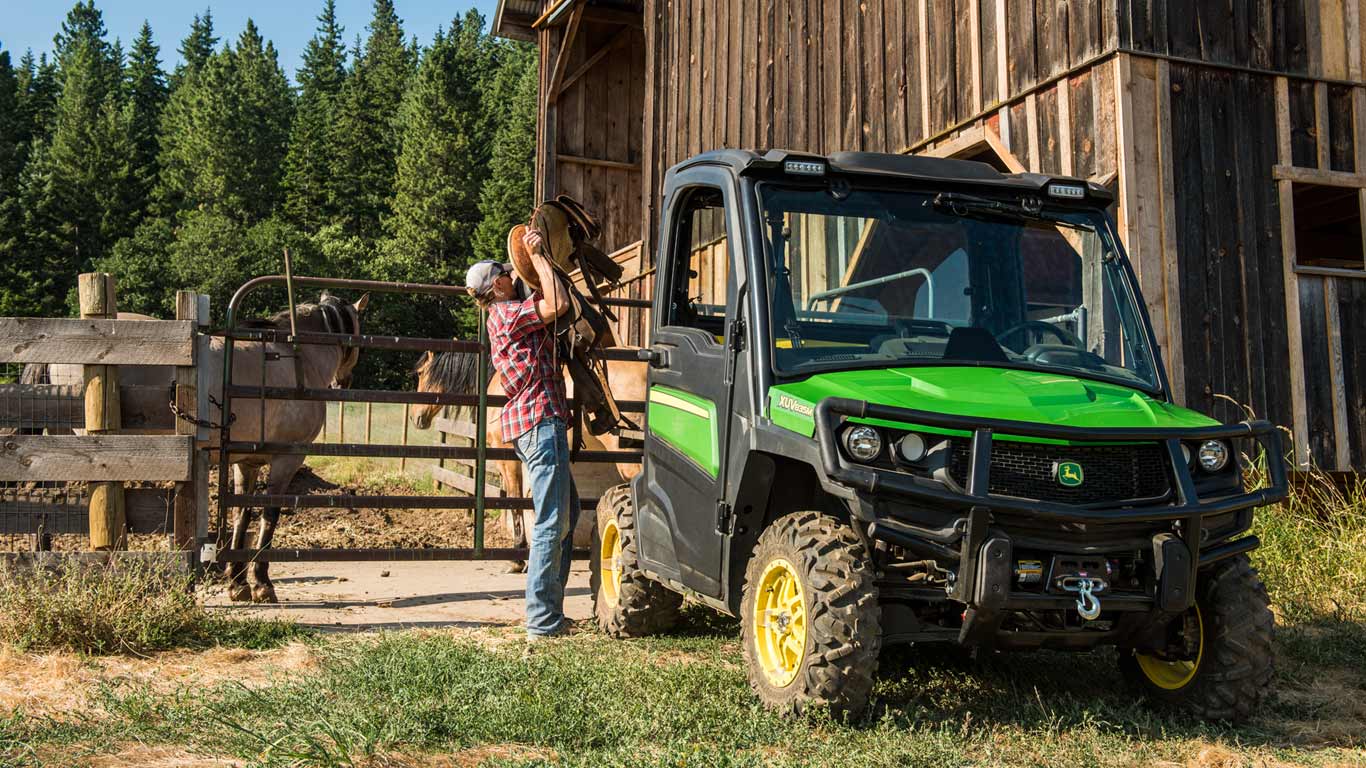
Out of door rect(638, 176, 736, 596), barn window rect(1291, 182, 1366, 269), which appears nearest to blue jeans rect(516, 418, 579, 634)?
door rect(638, 176, 736, 596)

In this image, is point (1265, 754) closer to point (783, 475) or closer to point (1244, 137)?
point (783, 475)

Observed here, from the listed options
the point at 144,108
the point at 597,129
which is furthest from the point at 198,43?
the point at 597,129

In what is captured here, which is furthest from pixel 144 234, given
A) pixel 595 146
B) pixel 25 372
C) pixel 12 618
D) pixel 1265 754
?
pixel 1265 754

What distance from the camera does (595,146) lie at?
21469 millimetres

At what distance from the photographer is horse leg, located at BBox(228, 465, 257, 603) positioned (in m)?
7.93

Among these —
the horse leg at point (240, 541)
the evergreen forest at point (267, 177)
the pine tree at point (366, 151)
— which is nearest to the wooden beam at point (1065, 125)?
the horse leg at point (240, 541)

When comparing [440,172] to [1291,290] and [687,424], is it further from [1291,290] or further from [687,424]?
[687,424]

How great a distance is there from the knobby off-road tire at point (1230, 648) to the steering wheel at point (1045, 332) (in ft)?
3.62

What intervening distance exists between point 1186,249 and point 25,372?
8965mm

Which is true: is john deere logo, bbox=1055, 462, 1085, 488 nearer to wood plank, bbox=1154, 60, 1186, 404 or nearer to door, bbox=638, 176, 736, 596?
door, bbox=638, 176, 736, 596

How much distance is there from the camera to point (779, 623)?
4.63 m

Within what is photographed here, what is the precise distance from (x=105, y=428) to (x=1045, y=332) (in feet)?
17.5

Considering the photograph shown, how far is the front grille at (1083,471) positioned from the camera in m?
4.24

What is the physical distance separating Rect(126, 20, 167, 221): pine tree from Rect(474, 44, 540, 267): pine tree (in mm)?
23350
